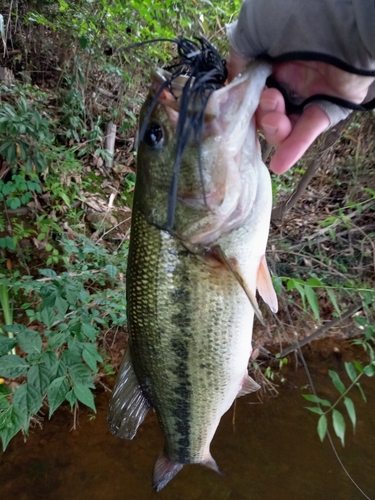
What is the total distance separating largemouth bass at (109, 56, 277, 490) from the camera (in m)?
1.18

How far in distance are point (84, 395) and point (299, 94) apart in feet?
4.92

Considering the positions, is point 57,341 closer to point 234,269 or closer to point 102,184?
point 234,269

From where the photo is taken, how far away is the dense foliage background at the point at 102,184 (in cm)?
302

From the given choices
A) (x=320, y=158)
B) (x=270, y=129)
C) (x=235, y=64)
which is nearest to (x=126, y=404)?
(x=270, y=129)

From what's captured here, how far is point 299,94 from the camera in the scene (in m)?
1.31

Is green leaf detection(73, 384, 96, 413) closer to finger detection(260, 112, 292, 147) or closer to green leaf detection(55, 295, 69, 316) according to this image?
green leaf detection(55, 295, 69, 316)

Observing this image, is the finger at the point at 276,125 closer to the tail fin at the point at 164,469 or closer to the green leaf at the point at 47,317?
the green leaf at the point at 47,317

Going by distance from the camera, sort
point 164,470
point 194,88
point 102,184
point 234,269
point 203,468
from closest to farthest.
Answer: point 194,88 < point 234,269 < point 164,470 < point 203,468 < point 102,184

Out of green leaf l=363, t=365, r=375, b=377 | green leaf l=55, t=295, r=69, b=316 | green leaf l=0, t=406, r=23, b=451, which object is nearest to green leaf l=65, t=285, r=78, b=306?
green leaf l=55, t=295, r=69, b=316

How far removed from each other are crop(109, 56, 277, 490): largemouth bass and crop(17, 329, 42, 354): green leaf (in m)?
0.40

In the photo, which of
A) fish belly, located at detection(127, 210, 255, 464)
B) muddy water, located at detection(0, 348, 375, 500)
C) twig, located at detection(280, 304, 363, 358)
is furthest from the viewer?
muddy water, located at detection(0, 348, 375, 500)

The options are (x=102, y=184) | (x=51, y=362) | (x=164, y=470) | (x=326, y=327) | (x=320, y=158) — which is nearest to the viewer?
(x=51, y=362)

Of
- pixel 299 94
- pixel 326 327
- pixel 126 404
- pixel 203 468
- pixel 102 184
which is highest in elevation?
pixel 299 94

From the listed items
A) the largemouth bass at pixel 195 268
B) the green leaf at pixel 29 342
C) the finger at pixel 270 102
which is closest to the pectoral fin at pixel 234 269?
the largemouth bass at pixel 195 268
